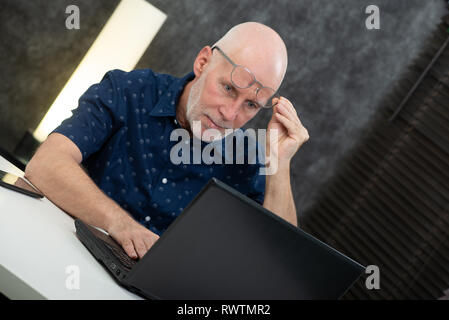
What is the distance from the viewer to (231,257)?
896 mm

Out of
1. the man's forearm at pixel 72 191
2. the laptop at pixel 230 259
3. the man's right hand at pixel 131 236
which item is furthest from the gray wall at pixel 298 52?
the laptop at pixel 230 259

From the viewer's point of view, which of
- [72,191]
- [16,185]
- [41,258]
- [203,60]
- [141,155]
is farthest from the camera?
[203,60]

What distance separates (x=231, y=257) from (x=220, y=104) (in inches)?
38.2

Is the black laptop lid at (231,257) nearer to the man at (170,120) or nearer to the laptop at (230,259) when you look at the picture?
the laptop at (230,259)

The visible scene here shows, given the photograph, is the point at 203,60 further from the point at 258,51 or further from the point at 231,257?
the point at 231,257

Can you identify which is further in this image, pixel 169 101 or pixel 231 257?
pixel 169 101

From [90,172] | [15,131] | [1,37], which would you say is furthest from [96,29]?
[90,172]

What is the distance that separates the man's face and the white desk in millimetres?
733

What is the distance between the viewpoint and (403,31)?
339 cm

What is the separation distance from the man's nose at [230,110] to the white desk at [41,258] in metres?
0.75

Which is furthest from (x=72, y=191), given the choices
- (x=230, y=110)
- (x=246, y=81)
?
(x=246, y=81)

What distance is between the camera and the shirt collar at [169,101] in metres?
1.82

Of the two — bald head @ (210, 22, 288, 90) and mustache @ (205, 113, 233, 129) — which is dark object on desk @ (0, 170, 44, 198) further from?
bald head @ (210, 22, 288, 90)

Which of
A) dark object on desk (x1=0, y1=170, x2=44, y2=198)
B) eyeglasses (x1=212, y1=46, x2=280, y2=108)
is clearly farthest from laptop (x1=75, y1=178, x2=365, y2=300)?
eyeglasses (x1=212, y1=46, x2=280, y2=108)
